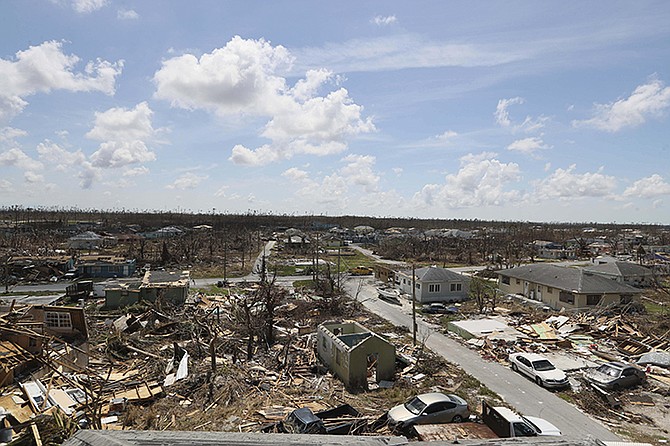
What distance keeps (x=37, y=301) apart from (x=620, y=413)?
136 feet

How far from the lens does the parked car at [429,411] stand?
14.7m

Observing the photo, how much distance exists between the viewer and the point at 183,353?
881 inches

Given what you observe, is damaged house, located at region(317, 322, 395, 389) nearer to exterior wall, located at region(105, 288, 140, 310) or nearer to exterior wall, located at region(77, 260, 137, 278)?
exterior wall, located at region(105, 288, 140, 310)

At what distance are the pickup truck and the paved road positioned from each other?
0.95m

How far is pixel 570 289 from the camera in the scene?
33.3m

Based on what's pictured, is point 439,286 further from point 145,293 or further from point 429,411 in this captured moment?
point 145,293

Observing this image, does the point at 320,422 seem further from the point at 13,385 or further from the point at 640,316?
the point at 640,316

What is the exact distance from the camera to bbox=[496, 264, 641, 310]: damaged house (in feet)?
108

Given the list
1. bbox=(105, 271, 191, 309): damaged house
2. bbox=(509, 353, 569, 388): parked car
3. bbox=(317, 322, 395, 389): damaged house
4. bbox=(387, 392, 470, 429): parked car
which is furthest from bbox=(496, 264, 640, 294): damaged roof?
bbox=(105, 271, 191, 309): damaged house

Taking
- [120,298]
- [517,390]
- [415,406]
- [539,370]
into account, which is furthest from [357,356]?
[120,298]

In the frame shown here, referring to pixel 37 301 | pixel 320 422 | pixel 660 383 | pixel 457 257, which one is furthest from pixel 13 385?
pixel 457 257

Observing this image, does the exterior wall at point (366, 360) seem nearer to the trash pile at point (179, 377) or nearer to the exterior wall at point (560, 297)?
the trash pile at point (179, 377)

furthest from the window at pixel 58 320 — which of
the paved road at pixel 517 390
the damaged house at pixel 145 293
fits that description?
the paved road at pixel 517 390

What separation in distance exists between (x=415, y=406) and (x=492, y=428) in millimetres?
2580
